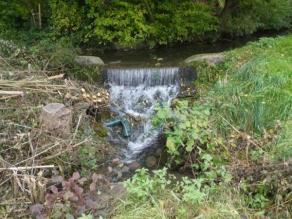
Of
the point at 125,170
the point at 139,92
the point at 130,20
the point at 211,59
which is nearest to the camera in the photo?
the point at 125,170

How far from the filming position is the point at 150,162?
572 centimetres

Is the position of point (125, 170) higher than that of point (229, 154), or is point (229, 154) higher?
point (229, 154)

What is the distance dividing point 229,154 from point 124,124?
7.01ft

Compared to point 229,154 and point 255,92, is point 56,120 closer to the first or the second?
point 229,154

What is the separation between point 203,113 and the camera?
15.5 feet

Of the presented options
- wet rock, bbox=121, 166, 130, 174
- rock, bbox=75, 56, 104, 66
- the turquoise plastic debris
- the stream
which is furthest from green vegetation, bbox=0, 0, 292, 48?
wet rock, bbox=121, 166, 130, 174

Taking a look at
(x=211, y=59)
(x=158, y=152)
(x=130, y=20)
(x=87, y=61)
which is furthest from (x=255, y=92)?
(x=130, y=20)

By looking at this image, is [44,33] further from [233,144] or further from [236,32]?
[233,144]

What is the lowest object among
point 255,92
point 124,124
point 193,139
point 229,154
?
point 124,124

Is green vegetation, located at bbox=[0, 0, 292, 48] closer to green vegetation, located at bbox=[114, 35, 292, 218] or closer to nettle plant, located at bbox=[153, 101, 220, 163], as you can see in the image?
green vegetation, located at bbox=[114, 35, 292, 218]

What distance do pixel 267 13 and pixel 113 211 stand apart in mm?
8626

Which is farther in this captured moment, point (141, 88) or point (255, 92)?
point (141, 88)

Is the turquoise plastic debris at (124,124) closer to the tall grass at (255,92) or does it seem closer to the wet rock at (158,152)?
the wet rock at (158,152)

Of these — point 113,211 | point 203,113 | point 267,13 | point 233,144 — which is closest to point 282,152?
point 233,144
